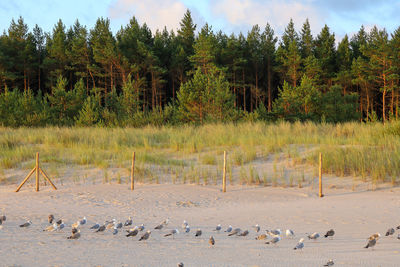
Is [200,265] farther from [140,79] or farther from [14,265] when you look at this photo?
[140,79]

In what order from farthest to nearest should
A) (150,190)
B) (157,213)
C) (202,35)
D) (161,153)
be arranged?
(202,35) → (161,153) → (150,190) → (157,213)

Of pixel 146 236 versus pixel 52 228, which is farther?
pixel 52 228

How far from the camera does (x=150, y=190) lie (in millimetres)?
12164

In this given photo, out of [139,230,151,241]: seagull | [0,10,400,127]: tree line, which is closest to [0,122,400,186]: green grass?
[139,230,151,241]: seagull

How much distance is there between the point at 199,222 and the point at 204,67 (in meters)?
38.0

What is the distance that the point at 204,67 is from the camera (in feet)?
150

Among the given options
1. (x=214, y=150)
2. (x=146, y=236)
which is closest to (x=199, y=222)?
(x=146, y=236)

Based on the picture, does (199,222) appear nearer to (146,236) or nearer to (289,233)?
(146,236)

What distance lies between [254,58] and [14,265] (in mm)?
52136

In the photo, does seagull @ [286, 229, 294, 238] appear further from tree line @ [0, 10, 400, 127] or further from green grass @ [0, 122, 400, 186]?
tree line @ [0, 10, 400, 127]

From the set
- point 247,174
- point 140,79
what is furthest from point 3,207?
point 140,79

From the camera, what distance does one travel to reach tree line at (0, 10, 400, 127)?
32.5 meters

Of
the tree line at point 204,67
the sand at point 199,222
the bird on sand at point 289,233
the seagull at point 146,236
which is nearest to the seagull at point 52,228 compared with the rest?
the sand at point 199,222

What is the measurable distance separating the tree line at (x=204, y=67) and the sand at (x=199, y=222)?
18.1 metres
